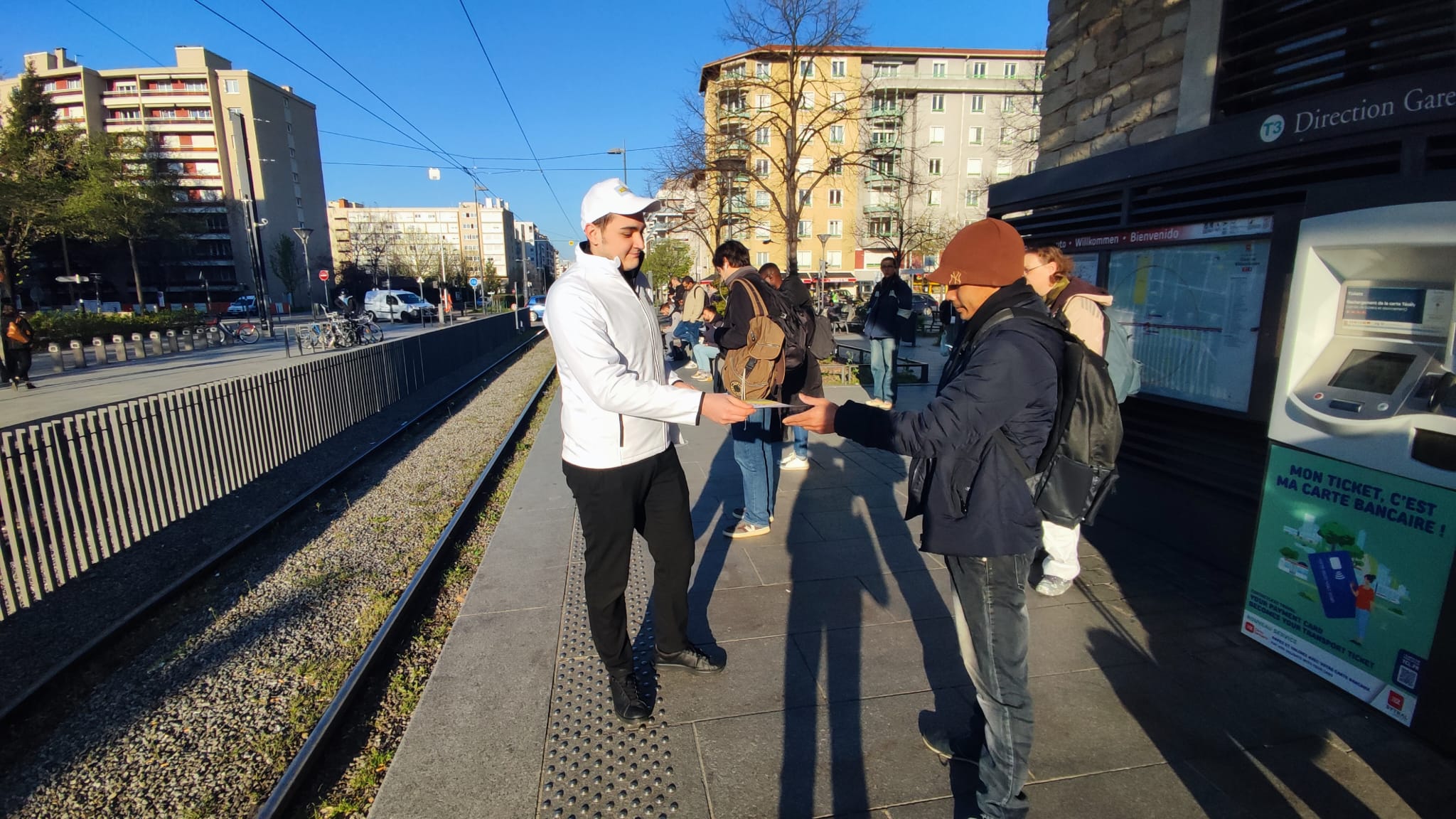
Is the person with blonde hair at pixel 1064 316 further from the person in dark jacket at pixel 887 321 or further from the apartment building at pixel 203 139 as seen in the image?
the apartment building at pixel 203 139

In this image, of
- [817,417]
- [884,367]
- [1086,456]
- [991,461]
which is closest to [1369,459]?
[1086,456]

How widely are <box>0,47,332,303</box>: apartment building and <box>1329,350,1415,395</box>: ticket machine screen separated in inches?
3198

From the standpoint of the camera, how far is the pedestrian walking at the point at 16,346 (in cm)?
1442

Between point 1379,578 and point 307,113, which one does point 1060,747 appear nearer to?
point 1379,578

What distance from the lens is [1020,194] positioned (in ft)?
17.9

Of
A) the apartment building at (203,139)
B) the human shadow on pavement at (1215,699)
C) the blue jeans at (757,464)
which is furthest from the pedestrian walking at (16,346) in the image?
the apartment building at (203,139)

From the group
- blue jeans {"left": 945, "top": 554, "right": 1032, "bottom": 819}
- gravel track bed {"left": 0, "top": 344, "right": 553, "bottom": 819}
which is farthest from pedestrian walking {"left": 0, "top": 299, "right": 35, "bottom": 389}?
blue jeans {"left": 945, "top": 554, "right": 1032, "bottom": 819}

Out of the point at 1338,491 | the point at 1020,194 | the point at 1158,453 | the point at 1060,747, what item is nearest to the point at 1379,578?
the point at 1338,491

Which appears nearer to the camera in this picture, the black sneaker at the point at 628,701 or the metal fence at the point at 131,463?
the black sneaker at the point at 628,701

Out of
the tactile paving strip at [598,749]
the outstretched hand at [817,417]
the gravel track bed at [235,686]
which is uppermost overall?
the outstretched hand at [817,417]

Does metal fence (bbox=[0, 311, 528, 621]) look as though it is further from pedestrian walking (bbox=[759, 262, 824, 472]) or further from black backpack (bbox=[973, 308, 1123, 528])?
black backpack (bbox=[973, 308, 1123, 528])

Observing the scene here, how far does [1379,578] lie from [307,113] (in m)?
106

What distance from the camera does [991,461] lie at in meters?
2.04

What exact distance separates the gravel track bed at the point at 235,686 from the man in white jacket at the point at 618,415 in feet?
5.24
